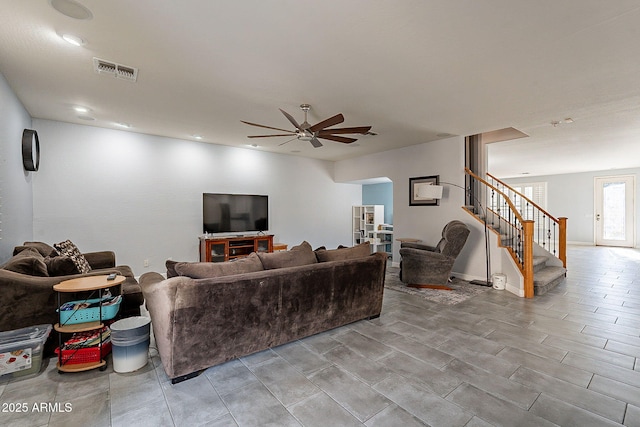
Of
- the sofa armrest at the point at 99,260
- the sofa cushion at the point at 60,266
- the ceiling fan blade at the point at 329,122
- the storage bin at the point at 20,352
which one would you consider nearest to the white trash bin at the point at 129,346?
the storage bin at the point at 20,352

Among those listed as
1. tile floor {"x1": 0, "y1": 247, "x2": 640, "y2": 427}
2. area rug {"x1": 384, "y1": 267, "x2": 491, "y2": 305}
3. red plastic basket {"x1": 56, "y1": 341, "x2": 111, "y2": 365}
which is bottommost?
tile floor {"x1": 0, "y1": 247, "x2": 640, "y2": 427}

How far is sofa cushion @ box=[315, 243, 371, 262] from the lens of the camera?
121 inches

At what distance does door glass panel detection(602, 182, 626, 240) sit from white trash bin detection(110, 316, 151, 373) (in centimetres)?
1313

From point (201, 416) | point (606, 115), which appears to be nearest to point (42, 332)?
point (201, 416)

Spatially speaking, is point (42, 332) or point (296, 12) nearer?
point (296, 12)

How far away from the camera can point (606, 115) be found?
4.27 m

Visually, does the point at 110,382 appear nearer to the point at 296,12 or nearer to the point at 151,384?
the point at 151,384

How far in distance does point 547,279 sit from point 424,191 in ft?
7.75

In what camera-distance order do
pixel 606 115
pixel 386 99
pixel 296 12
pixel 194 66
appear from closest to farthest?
pixel 296 12
pixel 194 66
pixel 386 99
pixel 606 115

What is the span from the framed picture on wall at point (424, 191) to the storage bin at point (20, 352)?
544 cm

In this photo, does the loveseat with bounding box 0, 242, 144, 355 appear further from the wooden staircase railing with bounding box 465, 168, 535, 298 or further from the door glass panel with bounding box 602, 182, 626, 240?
the door glass panel with bounding box 602, 182, 626, 240

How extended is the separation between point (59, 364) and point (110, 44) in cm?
264

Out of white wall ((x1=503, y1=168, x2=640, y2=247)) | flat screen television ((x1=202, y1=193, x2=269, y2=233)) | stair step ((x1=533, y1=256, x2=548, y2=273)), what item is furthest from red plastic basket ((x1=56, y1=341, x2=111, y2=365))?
white wall ((x1=503, y1=168, x2=640, y2=247))

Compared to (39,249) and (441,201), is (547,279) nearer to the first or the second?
(441,201)
